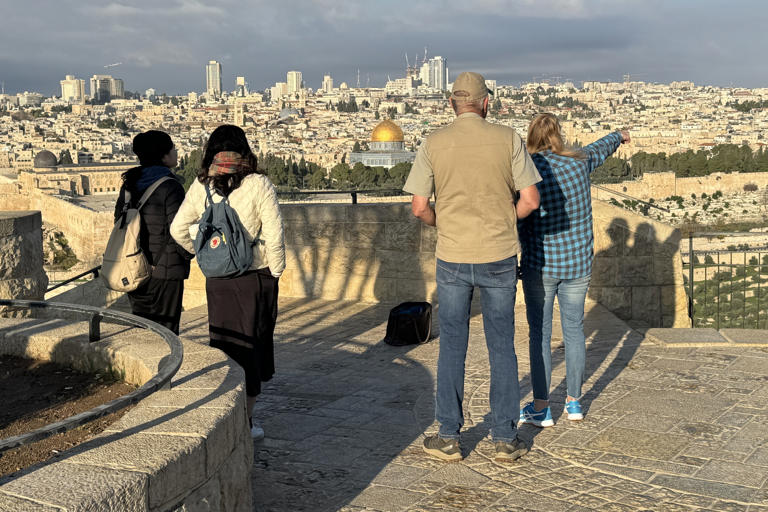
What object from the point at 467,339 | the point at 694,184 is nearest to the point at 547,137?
the point at 467,339

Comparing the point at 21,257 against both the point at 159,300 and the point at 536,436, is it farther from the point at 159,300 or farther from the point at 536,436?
the point at 536,436

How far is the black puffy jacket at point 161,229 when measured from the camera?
14.0 ft

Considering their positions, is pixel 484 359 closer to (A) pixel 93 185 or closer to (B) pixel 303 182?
(B) pixel 303 182

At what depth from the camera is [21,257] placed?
20.9 ft

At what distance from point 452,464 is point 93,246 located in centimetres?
5168

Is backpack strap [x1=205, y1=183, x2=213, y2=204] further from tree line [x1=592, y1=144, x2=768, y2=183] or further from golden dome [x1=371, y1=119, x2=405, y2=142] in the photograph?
golden dome [x1=371, y1=119, x2=405, y2=142]

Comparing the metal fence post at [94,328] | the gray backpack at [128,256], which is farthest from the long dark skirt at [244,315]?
the gray backpack at [128,256]

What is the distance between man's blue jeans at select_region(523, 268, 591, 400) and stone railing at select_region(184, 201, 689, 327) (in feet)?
10.3

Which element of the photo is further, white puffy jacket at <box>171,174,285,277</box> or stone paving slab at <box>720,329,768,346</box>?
stone paving slab at <box>720,329,768,346</box>

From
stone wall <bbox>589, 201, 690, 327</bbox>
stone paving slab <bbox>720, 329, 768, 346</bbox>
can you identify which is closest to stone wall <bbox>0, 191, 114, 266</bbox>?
stone wall <bbox>589, 201, 690, 327</bbox>

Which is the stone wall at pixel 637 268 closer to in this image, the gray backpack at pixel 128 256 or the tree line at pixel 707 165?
the gray backpack at pixel 128 256

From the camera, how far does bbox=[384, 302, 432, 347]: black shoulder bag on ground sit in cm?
602

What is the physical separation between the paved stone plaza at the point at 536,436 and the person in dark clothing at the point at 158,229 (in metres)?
0.76

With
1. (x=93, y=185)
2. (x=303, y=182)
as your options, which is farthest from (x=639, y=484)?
(x=93, y=185)
